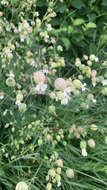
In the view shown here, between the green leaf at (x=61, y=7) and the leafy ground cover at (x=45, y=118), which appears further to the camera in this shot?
the green leaf at (x=61, y=7)

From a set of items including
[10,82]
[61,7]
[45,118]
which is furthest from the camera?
[61,7]

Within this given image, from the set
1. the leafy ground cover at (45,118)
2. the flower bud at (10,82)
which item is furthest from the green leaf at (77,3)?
the flower bud at (10,82)

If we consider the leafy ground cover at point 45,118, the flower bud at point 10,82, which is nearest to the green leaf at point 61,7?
the leafy ground cover at point 45,118

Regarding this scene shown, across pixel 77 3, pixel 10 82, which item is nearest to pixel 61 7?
pixel 77 3

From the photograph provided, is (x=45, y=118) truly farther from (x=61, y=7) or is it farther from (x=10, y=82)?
(x=61, y=7)

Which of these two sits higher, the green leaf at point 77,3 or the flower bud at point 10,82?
the green leaf at point 77,3

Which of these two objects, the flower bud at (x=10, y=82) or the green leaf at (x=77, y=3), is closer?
the flower bud at (x=10, y=82)

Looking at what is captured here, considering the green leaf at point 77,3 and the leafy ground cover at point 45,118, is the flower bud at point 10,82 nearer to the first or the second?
the leafy ground cover at point 45,118

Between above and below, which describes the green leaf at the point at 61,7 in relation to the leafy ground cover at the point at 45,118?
above

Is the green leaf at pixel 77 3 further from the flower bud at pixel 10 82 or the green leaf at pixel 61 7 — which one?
the flower bud at pixel 10 82

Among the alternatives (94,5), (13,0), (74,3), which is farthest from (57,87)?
(94,5)

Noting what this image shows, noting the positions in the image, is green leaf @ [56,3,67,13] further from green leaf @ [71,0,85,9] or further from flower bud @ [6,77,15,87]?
flower bud @ [6,77,15,87]

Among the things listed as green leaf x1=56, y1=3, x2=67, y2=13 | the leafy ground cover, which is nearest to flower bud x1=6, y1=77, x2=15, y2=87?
the leafy ground cover

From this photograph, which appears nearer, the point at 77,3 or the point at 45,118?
the point at 45,118
